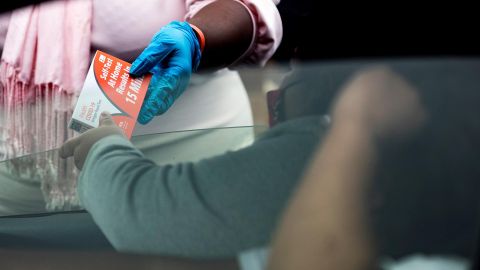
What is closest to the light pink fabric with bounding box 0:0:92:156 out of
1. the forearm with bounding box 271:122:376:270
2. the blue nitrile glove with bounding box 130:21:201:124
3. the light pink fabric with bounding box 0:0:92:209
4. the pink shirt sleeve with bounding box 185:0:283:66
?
the light pink fabric with bounding box 0:0:92:209

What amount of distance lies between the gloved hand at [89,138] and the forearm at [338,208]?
0.38m

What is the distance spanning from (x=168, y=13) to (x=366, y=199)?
0.57m

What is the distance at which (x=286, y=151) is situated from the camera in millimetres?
889

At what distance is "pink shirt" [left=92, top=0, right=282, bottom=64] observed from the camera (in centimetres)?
104

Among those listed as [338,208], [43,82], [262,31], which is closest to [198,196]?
[338,208]

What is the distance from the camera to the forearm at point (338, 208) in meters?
0.83

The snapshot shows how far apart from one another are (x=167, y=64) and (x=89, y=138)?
21cm

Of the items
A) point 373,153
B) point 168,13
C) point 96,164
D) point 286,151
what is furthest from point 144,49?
point 373,153

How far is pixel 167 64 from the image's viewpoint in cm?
115

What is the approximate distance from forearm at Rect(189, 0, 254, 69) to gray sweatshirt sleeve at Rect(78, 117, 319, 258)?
235 millimetres

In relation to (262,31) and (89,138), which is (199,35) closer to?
(262,31)

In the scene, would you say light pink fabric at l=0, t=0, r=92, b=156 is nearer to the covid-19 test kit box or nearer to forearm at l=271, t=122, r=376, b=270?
the covid-19 test kit box

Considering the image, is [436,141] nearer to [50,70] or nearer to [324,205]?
[324,205]

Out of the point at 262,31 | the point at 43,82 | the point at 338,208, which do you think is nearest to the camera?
the point at 338,208
